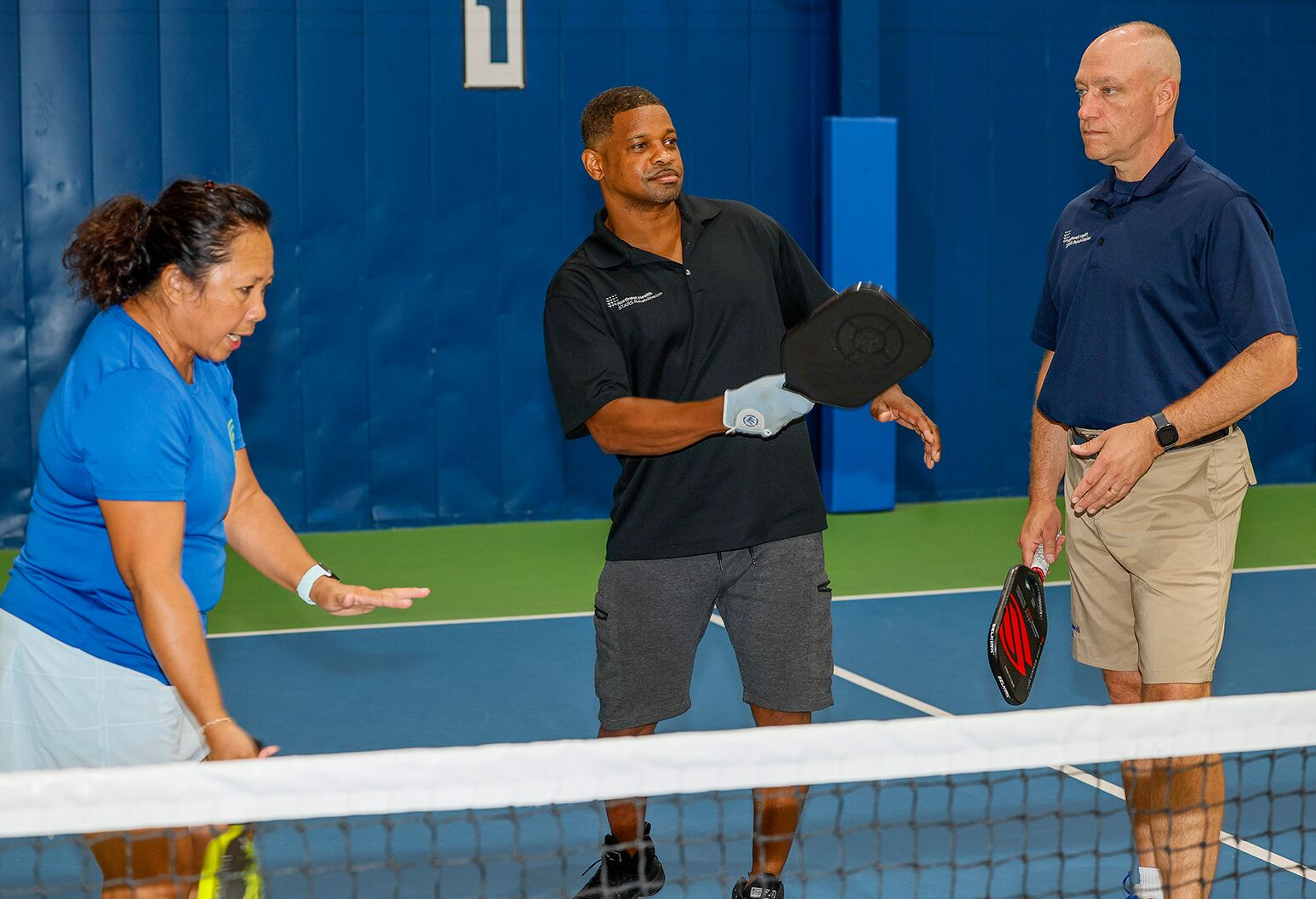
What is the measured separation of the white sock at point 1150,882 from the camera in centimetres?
355

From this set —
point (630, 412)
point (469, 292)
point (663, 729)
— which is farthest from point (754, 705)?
point (469, 292)

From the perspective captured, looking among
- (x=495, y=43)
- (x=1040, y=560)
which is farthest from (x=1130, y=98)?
(x=495, y=43)

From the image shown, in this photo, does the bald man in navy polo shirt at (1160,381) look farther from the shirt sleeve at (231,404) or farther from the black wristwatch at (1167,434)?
the shirt sleeve at (231,404)

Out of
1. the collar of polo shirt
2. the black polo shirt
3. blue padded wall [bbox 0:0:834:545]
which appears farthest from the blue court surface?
blue padded wall [bbox 0:0:834:545]

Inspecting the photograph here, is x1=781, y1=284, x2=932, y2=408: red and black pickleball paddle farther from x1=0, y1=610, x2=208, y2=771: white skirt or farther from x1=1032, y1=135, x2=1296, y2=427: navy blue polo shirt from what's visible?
x1=0, y1=610, x2=208, y2=771: white skirt

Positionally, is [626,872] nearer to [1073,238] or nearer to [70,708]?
[70,708]

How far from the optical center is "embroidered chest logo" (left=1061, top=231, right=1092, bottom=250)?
3725mm

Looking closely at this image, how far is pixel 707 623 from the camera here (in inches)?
152

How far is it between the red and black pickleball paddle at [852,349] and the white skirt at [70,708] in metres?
1.51

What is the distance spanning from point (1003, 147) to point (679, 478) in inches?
274

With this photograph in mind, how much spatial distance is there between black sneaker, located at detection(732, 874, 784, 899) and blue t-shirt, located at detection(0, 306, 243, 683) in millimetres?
1572

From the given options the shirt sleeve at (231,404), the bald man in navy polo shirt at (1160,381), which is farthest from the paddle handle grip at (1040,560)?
the shirt sleeve at (231,404)

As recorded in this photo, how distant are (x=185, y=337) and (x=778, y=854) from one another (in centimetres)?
197

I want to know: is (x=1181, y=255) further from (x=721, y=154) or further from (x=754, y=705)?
(x=721, y=154)
